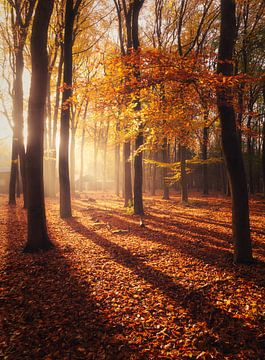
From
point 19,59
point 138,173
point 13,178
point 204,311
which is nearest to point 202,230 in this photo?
point 138,173

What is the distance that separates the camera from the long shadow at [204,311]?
2.87m

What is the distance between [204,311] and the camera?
356 centimetres

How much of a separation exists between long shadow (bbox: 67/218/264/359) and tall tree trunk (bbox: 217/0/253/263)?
1841 mm

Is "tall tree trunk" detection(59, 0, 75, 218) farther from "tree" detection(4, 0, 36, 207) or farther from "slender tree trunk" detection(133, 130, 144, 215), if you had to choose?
"slender tree trunk" detection(133, 130, 144, 215)

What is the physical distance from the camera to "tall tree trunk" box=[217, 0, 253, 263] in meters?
5.01

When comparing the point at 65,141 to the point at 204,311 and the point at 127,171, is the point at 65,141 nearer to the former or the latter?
the point at 127,171

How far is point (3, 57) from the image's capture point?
1734 centimetres

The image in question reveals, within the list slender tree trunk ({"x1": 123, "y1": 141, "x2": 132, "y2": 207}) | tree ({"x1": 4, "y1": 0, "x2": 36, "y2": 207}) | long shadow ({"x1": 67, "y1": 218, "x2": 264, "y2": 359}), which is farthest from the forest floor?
tree ({"x1": 4, "y1": 0, "x2": 36, "y2": 207})

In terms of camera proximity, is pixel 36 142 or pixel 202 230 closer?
pixel 36 142

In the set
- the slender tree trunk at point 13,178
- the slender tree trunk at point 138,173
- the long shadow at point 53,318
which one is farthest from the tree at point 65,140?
the slender tree trunk at point 13,178

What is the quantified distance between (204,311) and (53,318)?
258 cm

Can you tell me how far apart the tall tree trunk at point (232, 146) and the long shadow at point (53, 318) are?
3.78m

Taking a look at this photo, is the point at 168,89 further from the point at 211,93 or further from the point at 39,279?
the point at 39,279

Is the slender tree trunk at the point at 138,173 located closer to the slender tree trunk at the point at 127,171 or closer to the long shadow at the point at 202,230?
the long shadow at the point at 202,230
